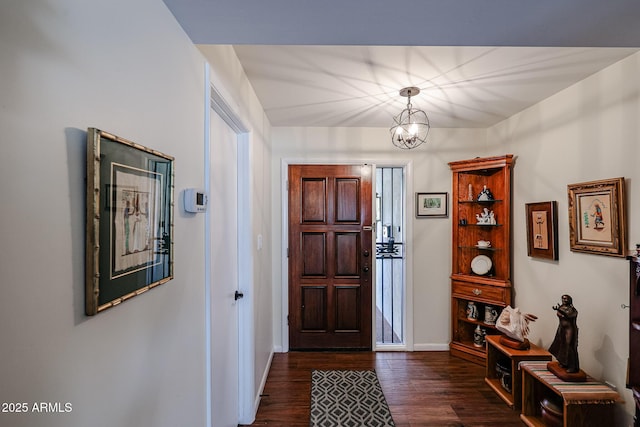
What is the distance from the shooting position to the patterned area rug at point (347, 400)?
216cm

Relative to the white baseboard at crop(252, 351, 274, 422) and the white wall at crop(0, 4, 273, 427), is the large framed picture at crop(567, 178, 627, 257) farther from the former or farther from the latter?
the white baseboard at crop(252, 351, 274, 422)

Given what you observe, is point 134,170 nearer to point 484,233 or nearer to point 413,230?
point 413,230

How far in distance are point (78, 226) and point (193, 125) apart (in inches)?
28.3

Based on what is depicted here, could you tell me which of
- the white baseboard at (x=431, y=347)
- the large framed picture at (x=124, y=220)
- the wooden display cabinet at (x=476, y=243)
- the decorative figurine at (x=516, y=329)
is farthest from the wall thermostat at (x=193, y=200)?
the white baseboard at (x=431, y=347)

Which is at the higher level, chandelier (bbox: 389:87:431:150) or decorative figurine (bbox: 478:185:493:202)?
chandelier (bbox: 389:87:431:150)

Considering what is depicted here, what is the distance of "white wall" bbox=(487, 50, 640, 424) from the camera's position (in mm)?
1816

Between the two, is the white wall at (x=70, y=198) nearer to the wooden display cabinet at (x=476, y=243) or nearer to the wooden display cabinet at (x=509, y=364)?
the wooden display cabinet at (x=509, y=364)

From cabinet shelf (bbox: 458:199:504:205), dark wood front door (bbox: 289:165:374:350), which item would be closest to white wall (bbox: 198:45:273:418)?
dark wood front door (bbox: 289:165:374:350)

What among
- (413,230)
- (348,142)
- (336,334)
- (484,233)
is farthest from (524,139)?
(336,334)

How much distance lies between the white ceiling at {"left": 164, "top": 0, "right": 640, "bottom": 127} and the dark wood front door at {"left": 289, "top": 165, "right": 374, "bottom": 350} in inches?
26.1

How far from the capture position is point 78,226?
603mm

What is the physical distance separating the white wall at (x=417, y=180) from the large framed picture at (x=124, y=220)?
234 centimetres

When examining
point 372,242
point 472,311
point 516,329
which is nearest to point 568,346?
point 516,329

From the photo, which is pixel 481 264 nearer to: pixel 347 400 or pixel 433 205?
pixel 433 205
